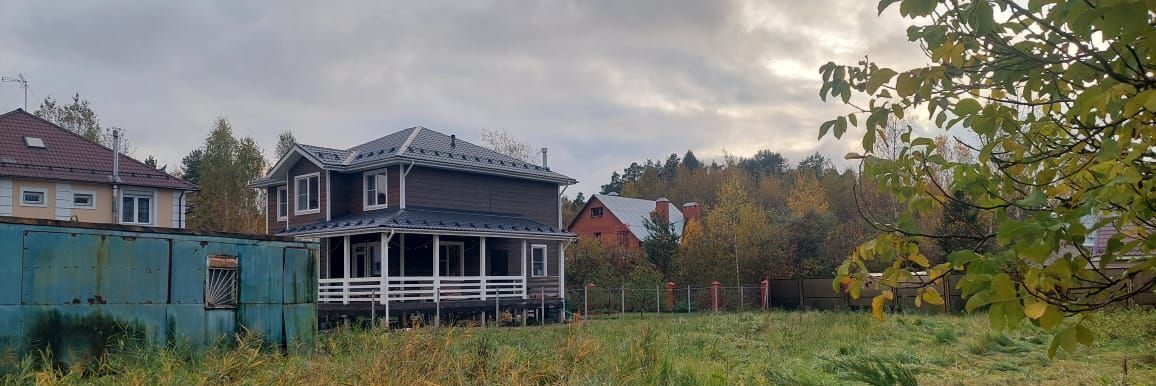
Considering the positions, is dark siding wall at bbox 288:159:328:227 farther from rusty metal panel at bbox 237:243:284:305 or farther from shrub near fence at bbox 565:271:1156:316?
rusty metal panel at bbox 237:243:284:305

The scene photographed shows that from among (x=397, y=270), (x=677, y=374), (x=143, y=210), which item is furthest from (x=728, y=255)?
(x=677, y=374)

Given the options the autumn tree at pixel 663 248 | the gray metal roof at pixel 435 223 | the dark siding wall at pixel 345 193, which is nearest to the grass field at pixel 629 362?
the gray metal roof at pixel 435 223

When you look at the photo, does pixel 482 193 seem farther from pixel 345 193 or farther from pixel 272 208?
pixel 272 208

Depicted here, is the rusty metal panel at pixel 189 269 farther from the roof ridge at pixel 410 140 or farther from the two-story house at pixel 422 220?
the roof ridge at pixel 410 140

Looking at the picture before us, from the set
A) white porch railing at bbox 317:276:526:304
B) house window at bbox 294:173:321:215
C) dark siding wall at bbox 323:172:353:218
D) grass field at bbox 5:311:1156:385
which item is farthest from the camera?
house window at bbox 294:173:321:215

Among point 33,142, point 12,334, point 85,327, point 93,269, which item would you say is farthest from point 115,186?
point 12,334

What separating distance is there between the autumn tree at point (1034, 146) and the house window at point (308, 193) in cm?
2513

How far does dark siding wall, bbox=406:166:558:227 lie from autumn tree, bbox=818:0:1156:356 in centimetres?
2255

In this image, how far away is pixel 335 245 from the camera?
2759 centimetres

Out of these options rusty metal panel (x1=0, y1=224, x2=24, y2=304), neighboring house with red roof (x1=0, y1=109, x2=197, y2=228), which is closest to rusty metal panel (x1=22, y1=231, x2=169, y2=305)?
rusty metal panel (x1=0, y1=224, x2=24, y2=304)

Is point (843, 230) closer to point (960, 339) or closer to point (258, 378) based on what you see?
point (960, 339)

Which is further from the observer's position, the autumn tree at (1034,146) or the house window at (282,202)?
the house window at (282,202)

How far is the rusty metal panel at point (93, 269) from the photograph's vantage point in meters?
10.7

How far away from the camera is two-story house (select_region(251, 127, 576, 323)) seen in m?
24.4
